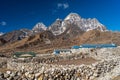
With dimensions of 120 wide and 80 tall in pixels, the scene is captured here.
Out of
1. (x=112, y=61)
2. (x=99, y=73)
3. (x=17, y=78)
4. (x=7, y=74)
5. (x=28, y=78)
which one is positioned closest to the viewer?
(x=7, y=74)

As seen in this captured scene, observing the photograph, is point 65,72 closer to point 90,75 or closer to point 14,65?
point 90,75

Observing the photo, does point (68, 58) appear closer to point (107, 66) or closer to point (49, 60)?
point (49, 60)

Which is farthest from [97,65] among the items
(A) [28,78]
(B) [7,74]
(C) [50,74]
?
(B) [7,74]

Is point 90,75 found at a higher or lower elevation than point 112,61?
lower

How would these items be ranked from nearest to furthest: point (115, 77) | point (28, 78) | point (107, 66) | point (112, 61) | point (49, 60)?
point (28, 78) → point (115, 77) → point (107, 66) → point (112, 61) → point (49, 60)

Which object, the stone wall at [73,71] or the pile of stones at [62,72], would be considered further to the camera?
the stone wall at [73,71]

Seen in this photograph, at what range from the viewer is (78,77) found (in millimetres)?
23375

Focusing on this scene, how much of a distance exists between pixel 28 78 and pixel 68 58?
41127mm

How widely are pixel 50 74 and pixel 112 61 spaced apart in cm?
1262

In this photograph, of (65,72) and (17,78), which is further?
(65,72)

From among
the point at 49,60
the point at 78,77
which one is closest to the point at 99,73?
the point at 78,77

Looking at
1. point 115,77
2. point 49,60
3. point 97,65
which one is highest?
point 49,60

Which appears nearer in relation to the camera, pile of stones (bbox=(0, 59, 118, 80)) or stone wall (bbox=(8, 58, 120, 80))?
pile of stones (bbox=(0, 59, 118, 80))

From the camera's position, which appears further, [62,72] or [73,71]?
[73,71]
